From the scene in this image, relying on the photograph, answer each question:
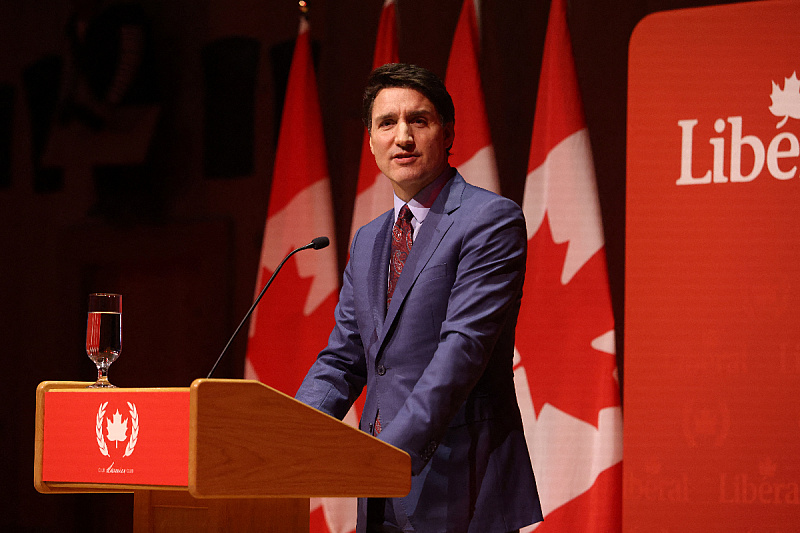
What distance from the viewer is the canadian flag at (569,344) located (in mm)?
3246

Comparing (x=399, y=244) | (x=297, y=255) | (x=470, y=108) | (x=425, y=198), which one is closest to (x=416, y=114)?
(x=425, y=198)

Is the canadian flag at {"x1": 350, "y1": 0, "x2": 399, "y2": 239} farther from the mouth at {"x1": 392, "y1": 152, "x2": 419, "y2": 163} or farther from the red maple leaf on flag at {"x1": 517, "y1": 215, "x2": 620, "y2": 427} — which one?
the mouth at {"x1": 392, "y1": 152, "x2": 419, "y2": 163}

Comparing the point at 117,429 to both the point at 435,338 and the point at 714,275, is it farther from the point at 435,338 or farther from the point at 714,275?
the point at 714,275

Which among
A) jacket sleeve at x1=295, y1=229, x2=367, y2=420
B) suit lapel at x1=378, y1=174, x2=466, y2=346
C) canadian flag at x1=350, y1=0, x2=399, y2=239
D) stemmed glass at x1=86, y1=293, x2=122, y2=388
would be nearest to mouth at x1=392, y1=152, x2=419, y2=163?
suit lapel at x1=378, y1=174, x2=466, y2=346

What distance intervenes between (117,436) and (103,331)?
370 mm

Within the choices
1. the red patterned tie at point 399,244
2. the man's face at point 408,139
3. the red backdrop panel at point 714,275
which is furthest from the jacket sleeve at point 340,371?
the red backdrop panel at point 714,275

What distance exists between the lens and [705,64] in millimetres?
3203

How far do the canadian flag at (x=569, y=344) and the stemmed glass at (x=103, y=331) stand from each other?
183 centimetres

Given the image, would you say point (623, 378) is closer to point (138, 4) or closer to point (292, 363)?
point (292, 363)

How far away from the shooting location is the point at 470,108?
3.62 meters

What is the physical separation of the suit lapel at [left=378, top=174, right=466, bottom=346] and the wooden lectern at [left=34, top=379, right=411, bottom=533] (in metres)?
Answer: 0.44

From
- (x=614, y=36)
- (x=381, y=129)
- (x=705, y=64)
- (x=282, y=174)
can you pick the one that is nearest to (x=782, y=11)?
(x=705, y=64)

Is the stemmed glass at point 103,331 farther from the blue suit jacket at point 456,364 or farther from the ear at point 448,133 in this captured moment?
the ear at point 448,133

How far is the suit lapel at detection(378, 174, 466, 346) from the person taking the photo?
5.99 ft
